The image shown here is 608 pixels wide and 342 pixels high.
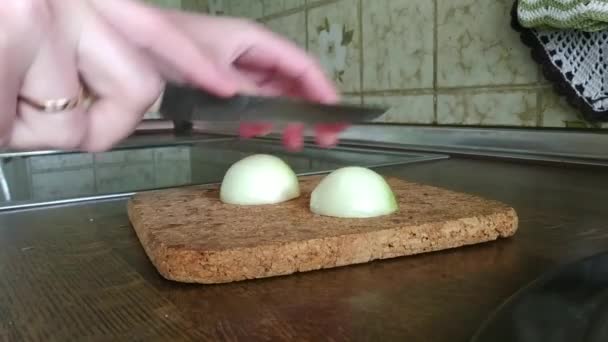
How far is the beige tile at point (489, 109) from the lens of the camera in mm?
913

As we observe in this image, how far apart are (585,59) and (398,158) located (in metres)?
0.30

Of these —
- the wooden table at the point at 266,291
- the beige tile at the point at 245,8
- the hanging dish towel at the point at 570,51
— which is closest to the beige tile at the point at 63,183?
the wooden table at the point at 266,291

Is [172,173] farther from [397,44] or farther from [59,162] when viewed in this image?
[397,44]

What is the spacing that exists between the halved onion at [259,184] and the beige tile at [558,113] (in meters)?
0.43

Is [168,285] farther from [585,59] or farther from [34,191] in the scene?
[585,59]

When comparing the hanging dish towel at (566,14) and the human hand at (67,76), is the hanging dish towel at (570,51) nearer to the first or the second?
the hanging dish towel at (566,14)

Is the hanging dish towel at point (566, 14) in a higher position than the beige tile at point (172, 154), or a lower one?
higher

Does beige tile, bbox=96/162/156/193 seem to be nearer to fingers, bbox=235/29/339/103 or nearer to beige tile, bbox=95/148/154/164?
beige tile, bbox=95/148/154/164

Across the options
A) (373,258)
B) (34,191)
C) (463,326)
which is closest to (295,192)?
(373,258)

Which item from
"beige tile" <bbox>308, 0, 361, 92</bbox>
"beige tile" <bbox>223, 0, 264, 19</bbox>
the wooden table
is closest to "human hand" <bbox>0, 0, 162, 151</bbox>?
the wooden table

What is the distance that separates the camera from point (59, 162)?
108cm

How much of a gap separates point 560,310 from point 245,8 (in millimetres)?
1512

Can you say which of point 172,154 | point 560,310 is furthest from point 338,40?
Result: point 560,310

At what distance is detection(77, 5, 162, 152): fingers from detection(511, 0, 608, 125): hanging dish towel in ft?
1.89
